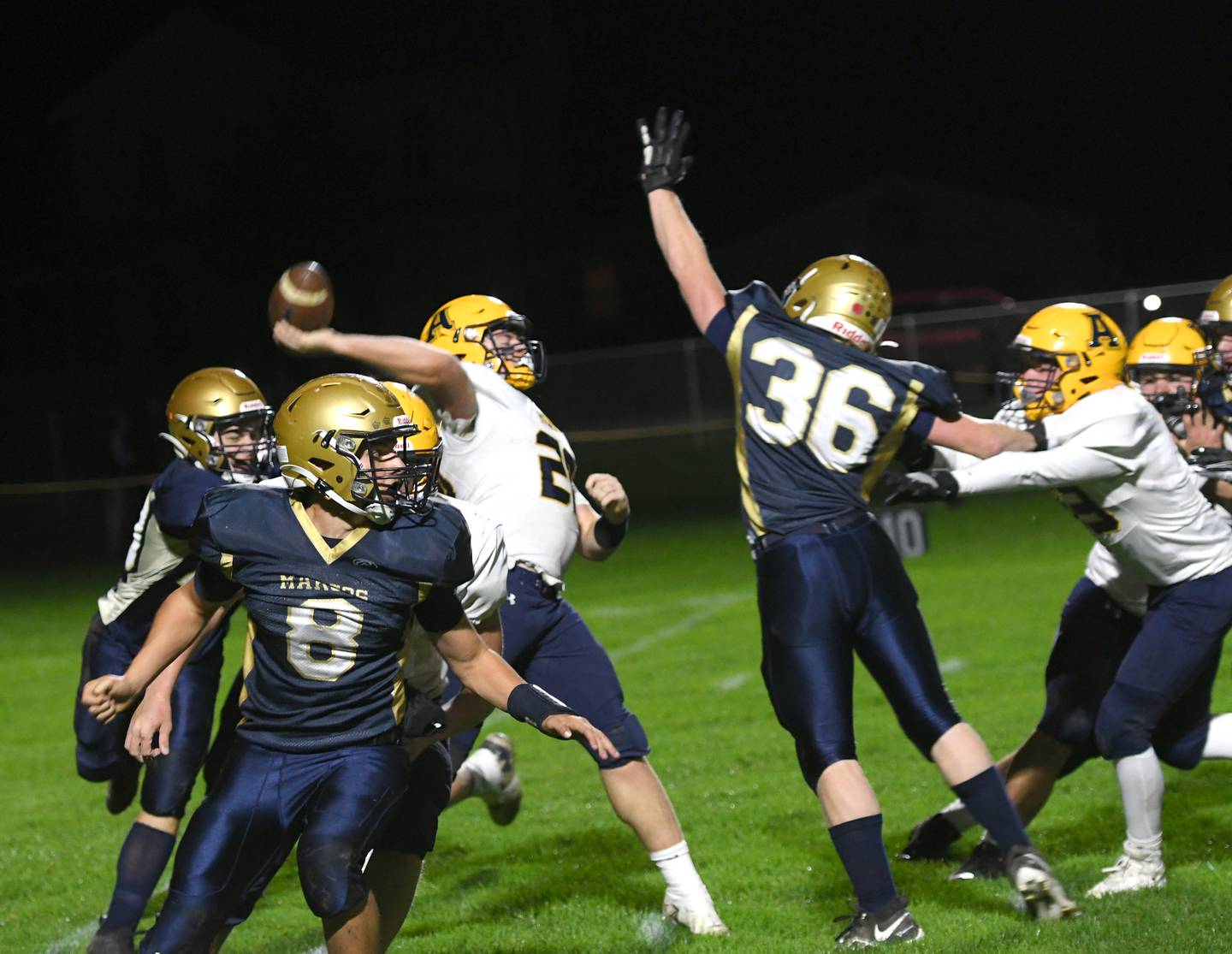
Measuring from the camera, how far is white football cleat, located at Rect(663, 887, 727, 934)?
4.70 meters

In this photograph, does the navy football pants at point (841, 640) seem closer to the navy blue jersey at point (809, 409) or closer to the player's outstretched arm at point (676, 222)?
the navy blue jersey at point (809, 409)

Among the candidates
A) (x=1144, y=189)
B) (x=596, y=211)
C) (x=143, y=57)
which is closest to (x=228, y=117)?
(x=143, y=57)

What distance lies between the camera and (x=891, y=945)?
14.0 ft

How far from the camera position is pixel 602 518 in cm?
514

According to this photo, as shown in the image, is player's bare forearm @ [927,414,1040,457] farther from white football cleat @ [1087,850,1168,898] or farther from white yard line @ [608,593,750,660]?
white yard line @ [608,593,750,660]

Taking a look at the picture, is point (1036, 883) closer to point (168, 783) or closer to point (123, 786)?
point (168, 783)

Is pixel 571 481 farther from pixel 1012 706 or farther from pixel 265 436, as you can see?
pixel 1012 706

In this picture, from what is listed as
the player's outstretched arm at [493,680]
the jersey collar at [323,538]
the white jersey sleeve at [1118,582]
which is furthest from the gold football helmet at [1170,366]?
the jersey collar at [323,538]

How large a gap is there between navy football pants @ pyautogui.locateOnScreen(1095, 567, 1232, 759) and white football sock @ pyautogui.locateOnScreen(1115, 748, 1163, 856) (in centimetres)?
4

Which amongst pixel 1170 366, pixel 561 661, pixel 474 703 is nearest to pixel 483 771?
pixel 561 661

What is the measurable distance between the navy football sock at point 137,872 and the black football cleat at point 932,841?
2.45 m

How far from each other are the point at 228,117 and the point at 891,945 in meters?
31.5

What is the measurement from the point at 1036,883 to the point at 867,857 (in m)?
0.47

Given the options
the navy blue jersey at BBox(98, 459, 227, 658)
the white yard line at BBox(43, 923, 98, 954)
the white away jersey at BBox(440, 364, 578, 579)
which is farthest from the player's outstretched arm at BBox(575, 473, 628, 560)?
the white yard line at BBox(43, 923, 98, 954)
